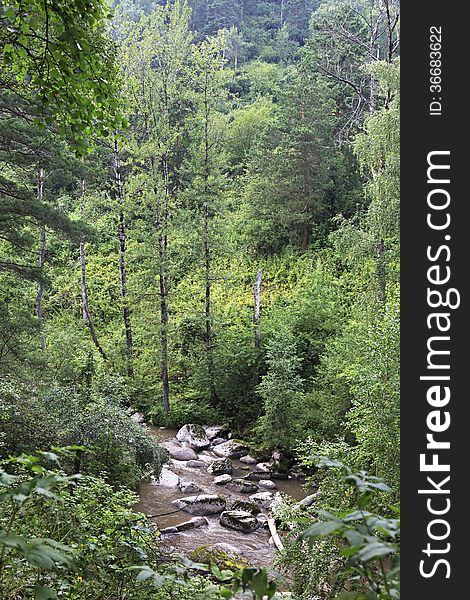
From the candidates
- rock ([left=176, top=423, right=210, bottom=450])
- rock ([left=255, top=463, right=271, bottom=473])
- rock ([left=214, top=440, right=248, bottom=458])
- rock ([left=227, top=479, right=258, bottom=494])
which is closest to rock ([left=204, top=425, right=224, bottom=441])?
rock ([left=176, top=423, right=210, bottom=450])

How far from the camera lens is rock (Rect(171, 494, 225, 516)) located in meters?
9.17

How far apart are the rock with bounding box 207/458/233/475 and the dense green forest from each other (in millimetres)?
1034

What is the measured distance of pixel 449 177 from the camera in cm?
192

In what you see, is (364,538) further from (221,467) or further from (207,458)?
(207,458)

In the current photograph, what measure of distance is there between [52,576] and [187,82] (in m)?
14.7

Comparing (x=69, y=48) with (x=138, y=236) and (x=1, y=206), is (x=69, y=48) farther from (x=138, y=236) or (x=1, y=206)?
(x=138, y=236)

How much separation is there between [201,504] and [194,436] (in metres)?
4.18

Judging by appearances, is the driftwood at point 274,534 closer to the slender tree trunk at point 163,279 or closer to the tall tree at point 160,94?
the slender tree trunk at point 163,279

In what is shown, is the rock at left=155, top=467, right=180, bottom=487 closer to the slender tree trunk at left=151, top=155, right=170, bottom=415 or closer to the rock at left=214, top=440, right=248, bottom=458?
the rock at left=214, top=440, right=248, bottom=458

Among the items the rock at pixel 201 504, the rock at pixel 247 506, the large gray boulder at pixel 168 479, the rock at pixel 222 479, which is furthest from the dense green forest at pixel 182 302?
the rock at pixel 222 479

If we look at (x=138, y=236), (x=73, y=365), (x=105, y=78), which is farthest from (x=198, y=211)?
(x=105, y=78)

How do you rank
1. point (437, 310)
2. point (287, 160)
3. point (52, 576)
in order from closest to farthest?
1. point (437, 310)
2. point (52, 576)
3. point (287, 160)

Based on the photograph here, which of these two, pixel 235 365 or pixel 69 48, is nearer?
pixel 69 48

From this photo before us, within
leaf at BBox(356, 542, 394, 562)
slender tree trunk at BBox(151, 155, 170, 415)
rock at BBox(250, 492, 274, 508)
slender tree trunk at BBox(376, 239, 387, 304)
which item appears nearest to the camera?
leaf at BBox(356, 542, 394, 562)
